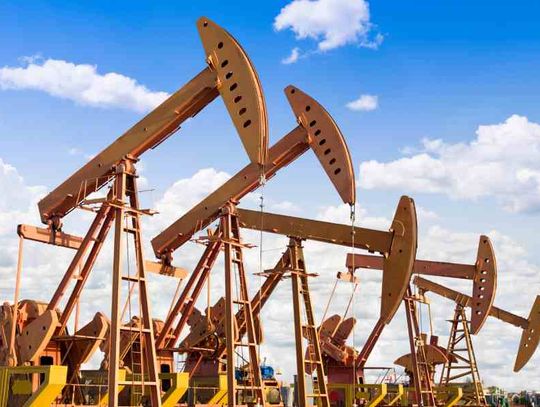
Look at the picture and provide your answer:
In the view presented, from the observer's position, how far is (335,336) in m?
32.9

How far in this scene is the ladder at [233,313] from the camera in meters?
19.8

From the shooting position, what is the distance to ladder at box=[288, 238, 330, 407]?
72.7 feet

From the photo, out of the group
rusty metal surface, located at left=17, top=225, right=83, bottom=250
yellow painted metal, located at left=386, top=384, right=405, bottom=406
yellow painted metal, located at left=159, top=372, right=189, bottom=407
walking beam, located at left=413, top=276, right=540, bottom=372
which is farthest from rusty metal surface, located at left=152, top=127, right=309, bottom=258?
walking beam, located at left=413, top=276, right=540, bottom=372

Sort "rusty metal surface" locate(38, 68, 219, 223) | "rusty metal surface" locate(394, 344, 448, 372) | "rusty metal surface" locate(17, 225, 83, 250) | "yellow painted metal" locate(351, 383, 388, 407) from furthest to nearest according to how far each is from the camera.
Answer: "rusty metal surface" locate(394, 344, 448, 372), "yellow painted metal" locate(351, 383, 388, 407), "rusty metal surface" locate(17, 225, 83, 250), "rusty metal surface" locate(38, 68, 219, 223)

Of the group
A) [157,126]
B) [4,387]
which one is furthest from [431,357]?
[4,387]

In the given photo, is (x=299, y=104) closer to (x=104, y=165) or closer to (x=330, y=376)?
(x=104, y=165)

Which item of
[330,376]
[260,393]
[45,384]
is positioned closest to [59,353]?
[45,384]

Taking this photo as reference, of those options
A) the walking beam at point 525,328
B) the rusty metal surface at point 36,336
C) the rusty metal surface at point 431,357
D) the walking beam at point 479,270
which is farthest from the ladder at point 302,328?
the walking beam at point 525,328

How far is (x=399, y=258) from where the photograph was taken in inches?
848

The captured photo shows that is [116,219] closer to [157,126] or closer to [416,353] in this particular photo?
[157,126]

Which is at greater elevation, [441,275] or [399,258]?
[441,275]

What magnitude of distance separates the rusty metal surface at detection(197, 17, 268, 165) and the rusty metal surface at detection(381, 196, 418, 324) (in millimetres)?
5768

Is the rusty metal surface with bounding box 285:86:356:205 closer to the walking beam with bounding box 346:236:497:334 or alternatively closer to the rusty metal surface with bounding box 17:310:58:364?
the rusty metal surface with bounding box 17:310:58:364

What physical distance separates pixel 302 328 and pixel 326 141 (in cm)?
541
